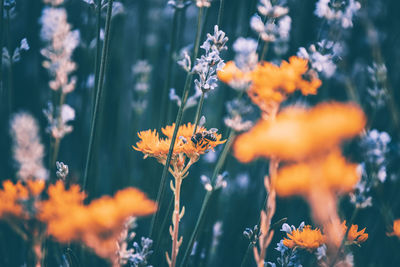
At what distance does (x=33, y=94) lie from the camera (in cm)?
224

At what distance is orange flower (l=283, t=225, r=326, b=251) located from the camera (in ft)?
2.95

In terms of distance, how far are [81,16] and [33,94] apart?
83cm

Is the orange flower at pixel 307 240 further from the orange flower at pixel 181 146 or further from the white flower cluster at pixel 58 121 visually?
the white flower cluster at pixel 58 121

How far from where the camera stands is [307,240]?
2.97 ft

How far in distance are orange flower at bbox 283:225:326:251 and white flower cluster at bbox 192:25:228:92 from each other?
0.51 metres

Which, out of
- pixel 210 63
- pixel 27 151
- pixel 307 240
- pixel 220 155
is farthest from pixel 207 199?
pixel 27 151

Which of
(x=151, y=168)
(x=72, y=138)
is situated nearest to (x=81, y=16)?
(x=72, y=138)

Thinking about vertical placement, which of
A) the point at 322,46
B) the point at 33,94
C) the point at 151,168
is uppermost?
the point at 33,94

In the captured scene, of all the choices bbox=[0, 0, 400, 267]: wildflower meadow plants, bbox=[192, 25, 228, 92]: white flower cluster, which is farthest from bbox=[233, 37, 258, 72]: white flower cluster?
bbox=[192, 25, 228, 92]: white flower cluster

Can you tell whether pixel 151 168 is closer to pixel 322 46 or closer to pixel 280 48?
pixel 280 48

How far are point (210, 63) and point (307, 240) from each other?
23.3 inches

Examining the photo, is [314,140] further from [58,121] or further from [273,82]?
[58,121]

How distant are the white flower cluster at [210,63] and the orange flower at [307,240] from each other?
1.67ft

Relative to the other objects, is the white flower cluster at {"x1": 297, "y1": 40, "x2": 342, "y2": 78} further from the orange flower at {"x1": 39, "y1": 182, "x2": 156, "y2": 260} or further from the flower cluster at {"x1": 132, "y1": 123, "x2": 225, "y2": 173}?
the orange flower at {"x1": 39, "y1": 182, "x2": 156, "y2": 260}
